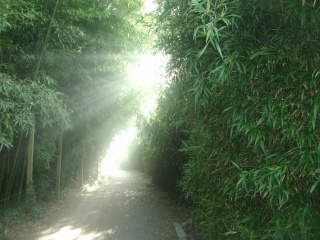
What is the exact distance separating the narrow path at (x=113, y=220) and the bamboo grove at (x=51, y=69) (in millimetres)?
949

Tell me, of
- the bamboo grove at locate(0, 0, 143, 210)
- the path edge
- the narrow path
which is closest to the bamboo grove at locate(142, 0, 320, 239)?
the bamboo grove at locate(0, 0, 143, 210)

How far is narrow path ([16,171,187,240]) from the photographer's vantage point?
4816mm

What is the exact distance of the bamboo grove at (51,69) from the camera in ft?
11.9

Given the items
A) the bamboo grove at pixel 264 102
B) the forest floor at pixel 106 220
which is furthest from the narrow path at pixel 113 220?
the bamboo grove at pixel 264 102

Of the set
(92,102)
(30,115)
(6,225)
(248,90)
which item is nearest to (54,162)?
(92,102)

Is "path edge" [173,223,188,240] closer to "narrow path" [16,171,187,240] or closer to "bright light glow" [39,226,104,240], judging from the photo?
"narrow path" [16,171,187,240]

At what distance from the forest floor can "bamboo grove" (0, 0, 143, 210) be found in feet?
2.50

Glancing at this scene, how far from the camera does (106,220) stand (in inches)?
233

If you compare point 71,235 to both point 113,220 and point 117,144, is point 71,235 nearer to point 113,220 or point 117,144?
point 113,220

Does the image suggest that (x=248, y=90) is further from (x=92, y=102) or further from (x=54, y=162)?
(x=54, y=162)

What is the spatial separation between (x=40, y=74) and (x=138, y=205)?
14.3 ft

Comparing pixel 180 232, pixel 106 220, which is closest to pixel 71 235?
pixel 106 220

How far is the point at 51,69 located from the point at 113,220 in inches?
124

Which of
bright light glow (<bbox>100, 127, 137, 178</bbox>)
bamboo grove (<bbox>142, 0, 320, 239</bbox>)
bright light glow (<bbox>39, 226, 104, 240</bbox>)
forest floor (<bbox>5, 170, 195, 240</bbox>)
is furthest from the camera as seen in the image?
bright light glow (<bbox>100, 127, 137, 178</bbox>)
